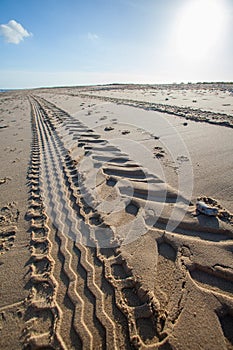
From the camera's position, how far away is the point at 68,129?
7.78 m

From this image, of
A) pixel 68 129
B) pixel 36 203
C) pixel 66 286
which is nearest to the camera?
pixel 66 286

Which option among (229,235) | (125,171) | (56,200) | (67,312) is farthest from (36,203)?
(229,235)

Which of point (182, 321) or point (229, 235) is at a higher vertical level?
point (229, 235)

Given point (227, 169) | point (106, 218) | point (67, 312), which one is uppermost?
point (227, 169)

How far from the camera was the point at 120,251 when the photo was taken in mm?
2393

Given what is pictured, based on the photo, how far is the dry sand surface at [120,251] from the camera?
1.69 m

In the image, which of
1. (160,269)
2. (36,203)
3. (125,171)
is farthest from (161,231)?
(36,203)

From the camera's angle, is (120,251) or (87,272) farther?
(120,251)

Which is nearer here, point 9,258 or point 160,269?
point 160,269

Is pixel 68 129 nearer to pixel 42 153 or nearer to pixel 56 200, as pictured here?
pixel 42 153

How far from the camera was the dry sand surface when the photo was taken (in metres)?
1.69

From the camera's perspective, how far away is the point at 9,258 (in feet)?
7.94

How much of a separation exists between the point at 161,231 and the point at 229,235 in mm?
746

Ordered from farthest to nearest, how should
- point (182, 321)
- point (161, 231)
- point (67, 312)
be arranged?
point (161, 231)
point (67, 312)
point (182, 321)
